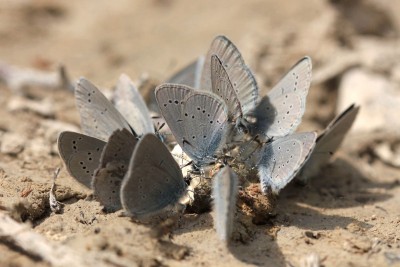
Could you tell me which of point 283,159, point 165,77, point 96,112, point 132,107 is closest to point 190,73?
point 132,107

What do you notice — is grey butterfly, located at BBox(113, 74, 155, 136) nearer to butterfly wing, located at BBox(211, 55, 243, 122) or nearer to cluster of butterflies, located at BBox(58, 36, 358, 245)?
cluster of butterflies, located at BBox(58, 36, 358, 245)

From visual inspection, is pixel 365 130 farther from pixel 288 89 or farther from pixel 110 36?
pixel 110 36

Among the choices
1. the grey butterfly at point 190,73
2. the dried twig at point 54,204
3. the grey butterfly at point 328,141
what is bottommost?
the dried twig at point 54,204

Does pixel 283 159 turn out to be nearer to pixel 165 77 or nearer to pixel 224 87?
pixel 224 87

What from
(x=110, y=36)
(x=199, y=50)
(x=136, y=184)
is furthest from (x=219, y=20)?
(x=136, y=184)

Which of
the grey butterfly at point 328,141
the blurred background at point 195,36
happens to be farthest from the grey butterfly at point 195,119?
the blurred background at point 195,36

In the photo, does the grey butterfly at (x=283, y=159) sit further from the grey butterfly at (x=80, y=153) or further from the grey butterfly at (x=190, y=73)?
the grey butterfly at (x=190, y=73)
